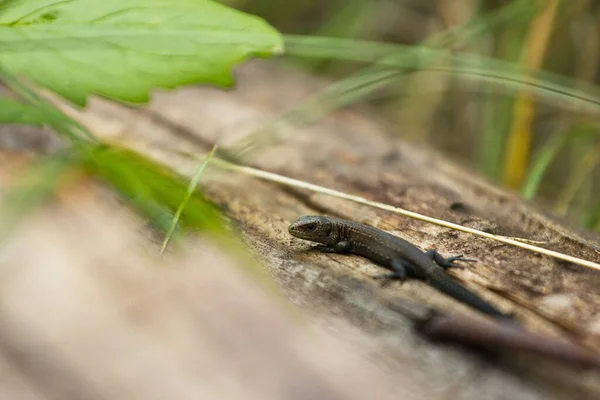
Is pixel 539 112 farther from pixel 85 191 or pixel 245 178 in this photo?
pixel 85 191

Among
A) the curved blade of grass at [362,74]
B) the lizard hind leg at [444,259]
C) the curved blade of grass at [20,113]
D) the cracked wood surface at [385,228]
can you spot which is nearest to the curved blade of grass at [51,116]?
the curved blade of grass at [20,113]

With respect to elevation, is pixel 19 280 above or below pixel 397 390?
above

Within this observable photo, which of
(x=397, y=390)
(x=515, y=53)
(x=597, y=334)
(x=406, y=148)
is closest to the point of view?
(x=397, y=390)

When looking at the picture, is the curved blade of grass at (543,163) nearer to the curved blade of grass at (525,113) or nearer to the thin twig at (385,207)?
the curved blade of grass at (525,113)

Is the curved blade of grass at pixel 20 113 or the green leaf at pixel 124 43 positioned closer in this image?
the curved blade of grass at pixel 20 113

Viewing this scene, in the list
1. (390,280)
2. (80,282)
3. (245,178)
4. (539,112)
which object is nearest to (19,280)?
(80,282)

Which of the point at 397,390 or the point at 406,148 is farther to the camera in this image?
the point at 406,148
